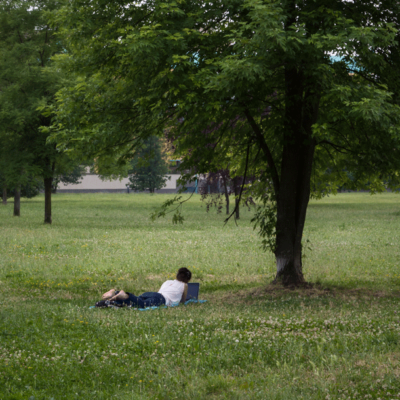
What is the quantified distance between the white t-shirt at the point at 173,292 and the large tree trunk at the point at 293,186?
2858 mm

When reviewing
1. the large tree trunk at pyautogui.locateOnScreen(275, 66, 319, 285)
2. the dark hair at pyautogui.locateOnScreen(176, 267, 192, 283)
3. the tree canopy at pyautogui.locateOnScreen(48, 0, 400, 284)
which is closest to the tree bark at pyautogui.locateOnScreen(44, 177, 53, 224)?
the tree canopy at pyautogui.locateOnScreen(48, 0, 400, 284)

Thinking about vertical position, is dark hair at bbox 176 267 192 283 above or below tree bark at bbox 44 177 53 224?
below

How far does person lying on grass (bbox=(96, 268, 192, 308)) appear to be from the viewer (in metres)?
9.22

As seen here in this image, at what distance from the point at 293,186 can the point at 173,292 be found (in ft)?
12.1

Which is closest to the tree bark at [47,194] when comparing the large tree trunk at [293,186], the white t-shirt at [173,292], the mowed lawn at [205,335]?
the mowed lawn at [205,335]

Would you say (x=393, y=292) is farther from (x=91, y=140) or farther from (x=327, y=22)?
(x=91, y=140)

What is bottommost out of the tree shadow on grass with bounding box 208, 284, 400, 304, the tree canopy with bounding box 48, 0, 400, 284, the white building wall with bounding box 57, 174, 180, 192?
the tree shadow on grass with bounding box 208, 284, 400, 304

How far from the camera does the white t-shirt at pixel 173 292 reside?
380 inches

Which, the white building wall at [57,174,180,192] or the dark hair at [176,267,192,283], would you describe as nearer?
the dark hair at [176,267,192,283]

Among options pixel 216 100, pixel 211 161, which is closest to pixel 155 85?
pixel 216 100

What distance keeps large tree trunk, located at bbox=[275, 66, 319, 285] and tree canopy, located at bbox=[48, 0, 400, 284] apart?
0.02 m

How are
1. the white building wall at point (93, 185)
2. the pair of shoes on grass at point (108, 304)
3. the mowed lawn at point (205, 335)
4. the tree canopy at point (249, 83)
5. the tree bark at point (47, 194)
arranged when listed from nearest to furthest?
the mowed lawn at point (205, 335), the tree canopy at point (249, 83), the pair of shoes on grass at point (108, 304), the tree bark at point (47, 194), the white building wall at point (93, 185)

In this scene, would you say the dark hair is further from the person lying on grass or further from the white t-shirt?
the white t-shirt

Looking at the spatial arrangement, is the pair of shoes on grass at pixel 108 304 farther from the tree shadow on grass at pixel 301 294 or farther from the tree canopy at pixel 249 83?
the tree canopy at pixel 249 83
